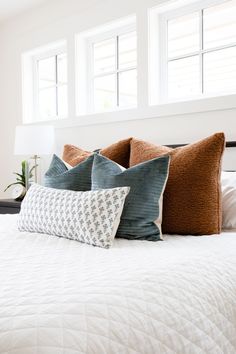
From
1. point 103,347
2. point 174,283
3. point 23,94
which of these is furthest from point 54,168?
point 23,94

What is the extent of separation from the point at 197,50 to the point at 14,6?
70.0 inches

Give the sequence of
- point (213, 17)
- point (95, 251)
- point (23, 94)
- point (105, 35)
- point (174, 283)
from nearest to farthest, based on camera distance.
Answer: point (174, 283) < point (95, 251) < point (213, 17) < point (105, 35) < point (23, 94)

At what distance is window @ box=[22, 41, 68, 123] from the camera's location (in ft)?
12.3

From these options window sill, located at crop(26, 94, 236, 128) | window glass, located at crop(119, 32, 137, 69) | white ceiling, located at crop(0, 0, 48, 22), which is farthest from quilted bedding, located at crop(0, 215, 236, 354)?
white ceiling, located at crop(0, 0, 48, 22)

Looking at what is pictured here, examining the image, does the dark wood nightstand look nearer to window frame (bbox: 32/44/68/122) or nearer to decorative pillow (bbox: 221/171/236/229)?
window frame (bbox: 32/44/68/122)

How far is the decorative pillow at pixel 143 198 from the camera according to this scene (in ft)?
5.39

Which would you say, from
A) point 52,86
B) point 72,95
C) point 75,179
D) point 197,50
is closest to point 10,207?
point 72,95

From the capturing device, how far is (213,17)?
2.73 m

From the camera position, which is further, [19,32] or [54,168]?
[19,32]

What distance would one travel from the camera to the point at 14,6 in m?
3.68

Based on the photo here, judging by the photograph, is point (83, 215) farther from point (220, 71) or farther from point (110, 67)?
point (110, 67)

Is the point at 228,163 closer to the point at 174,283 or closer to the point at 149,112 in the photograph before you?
the point at 149,112

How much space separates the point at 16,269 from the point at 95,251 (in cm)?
34

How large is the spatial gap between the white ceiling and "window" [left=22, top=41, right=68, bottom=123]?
1.20 ft
